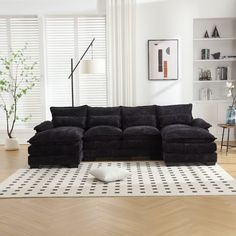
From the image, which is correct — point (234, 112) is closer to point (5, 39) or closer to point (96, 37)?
point (96, 37)

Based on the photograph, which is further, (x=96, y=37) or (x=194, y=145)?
(x=96, y=37)

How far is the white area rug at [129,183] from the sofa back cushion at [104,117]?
101 centimetres

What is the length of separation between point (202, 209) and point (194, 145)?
6.19ft

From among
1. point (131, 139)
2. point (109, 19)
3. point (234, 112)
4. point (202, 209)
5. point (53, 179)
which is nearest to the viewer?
point (202, 209)

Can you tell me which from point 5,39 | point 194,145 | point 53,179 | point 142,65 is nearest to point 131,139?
point 194,145

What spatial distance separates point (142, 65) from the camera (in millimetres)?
7914

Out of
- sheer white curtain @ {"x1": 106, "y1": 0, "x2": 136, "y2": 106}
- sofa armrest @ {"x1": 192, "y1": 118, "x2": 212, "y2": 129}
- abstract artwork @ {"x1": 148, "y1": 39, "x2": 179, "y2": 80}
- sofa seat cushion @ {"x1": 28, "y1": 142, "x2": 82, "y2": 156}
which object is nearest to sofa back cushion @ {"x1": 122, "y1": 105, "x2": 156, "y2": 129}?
sofa armrest @ {"x1": 192, "y1": 118, "x2": 212, "y2": 129}

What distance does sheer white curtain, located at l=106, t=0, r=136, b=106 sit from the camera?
25.3ft

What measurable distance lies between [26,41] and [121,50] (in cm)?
182

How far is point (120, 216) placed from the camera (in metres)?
3.95

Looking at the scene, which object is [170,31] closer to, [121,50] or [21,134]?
[121,50]

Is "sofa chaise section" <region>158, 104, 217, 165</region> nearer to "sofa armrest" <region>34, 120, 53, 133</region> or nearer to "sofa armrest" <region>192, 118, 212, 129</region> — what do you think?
"sofa armrest" <region>192, 118, 212, 129</region>

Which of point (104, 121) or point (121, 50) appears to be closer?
point (104, 121)

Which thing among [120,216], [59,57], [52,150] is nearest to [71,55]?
[59,57]
